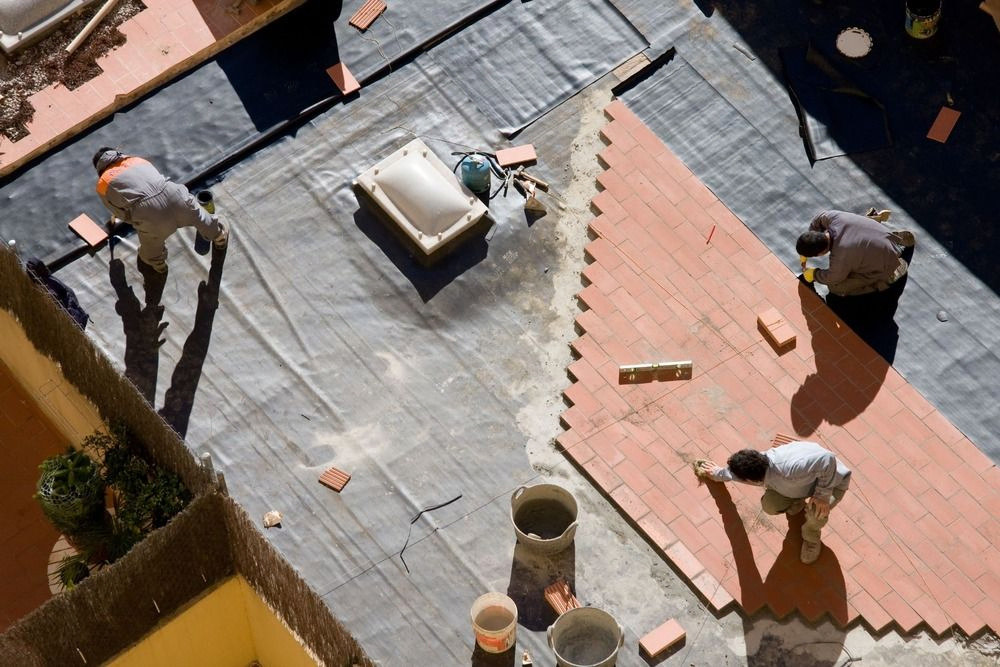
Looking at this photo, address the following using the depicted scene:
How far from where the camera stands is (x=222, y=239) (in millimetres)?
11633

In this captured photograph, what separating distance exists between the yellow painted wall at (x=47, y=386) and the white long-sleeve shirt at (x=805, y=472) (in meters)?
5.00

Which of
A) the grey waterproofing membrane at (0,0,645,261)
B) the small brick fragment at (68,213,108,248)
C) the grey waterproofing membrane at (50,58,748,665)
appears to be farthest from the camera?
the grey waterproofing membrane at (0,0,645,261)

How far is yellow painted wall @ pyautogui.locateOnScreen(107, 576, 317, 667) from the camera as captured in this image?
9.58 meters

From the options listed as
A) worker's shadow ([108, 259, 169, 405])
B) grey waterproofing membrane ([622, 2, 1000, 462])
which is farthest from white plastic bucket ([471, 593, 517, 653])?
grey waterproofing membrane ([622, 2, 1000, 462])

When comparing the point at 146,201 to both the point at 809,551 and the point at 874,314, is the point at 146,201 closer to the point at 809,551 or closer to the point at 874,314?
the point at 809,551

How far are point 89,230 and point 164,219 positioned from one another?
1.02 m

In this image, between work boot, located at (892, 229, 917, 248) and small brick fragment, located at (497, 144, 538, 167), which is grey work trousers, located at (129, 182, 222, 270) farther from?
work boot, located at (892, 229, 917, 248)

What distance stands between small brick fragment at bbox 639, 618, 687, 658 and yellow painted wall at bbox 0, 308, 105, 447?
14.3 ft

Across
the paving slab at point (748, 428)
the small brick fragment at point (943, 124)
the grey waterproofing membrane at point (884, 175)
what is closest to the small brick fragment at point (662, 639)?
the paving slab at point (748, 428)

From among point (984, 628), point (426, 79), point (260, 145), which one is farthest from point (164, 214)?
point (984, 628)

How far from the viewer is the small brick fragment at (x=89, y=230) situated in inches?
462

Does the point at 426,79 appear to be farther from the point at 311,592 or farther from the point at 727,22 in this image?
the point at 311,592

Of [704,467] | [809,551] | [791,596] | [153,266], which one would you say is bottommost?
[791,596]

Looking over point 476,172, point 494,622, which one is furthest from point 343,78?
point 494,622
